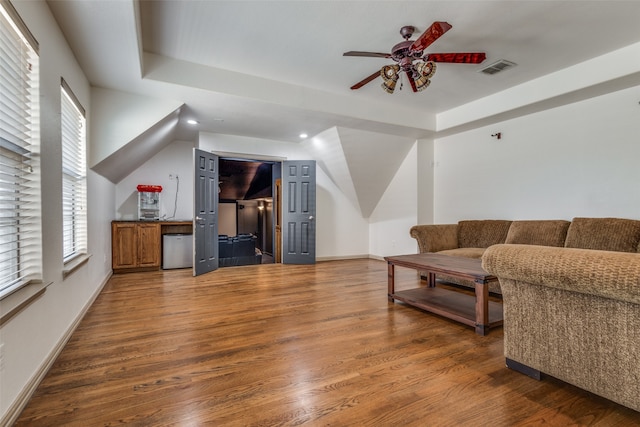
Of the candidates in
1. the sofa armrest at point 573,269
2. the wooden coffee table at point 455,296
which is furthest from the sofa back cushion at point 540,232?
the sofa armrest at point 573,269

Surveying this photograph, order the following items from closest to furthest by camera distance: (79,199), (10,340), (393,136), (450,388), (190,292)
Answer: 1. (10,340)
2. (450,388)
3. (79,199)
4. (190,292)
5. (393,136)

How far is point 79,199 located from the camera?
299cm

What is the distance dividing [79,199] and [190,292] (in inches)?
61.1

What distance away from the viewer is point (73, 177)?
276 cm

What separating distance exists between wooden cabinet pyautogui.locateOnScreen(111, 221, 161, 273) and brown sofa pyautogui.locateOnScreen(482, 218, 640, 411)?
16.3 feet

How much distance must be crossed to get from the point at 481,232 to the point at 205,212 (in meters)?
4.30

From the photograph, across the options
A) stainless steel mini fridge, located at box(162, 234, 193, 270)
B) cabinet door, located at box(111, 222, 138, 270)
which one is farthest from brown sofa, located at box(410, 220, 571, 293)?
cabinet door, located at box(111, 222, 138, 270)

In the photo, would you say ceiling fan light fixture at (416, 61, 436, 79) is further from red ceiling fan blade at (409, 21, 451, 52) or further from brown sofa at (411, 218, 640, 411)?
brown sofa at (411, 218, 640, 411)

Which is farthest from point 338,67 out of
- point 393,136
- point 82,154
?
point 82,154

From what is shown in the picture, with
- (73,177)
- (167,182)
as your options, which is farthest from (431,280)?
(167,182)

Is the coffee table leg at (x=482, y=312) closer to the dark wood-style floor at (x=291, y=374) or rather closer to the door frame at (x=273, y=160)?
the dark wood-style floor at (x=291, y=374)

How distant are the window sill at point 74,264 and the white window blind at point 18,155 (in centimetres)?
57

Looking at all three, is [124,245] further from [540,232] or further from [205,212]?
[540,232]

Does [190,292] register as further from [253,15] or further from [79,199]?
[253,15]
